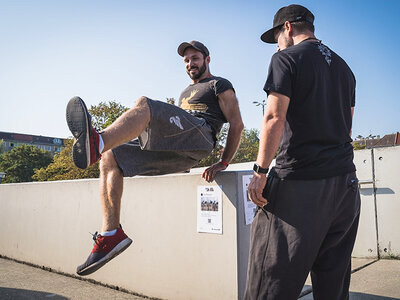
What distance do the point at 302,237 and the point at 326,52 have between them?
3.58ft

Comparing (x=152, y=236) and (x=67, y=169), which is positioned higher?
(x=67, y=169)

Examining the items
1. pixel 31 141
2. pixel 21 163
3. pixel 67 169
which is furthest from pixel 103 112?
pixel 31 141

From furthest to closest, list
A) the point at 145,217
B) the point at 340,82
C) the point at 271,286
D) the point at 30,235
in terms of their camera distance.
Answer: the point at 30,235 → the point at 145,217 → the point at 340,82 → the point at 271,286

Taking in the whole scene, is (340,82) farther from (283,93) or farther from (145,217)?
(145,217)

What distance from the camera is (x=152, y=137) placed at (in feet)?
8.67

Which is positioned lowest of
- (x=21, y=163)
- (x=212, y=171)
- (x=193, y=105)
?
(x=212, y=171)

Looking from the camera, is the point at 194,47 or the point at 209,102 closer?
the point at 209,102

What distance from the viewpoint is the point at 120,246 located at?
8.26 feet

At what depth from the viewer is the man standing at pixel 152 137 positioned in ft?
7.23

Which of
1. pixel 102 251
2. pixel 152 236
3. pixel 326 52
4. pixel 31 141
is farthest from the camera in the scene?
pixel 31 141

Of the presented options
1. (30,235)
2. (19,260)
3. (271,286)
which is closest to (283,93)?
(271,286)

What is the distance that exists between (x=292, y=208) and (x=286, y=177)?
0.58ft

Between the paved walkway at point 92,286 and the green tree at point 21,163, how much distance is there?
1910 inches

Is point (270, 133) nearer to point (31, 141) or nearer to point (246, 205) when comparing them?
point (246, 205)
